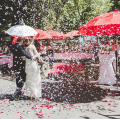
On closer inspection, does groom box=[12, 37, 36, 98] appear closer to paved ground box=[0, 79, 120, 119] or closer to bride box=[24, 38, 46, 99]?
bride box=[24, 38, 46, 99]

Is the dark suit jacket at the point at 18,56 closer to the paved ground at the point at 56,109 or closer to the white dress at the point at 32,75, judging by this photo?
the white dress at the point at 32,75

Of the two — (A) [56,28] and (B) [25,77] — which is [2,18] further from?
(B) [25,77]

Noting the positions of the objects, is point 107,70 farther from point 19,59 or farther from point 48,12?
point 48,12

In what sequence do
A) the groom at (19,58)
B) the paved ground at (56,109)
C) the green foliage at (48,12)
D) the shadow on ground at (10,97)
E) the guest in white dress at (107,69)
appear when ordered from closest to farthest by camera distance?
the paved ground at (56,109), the groom at (19,58), the shadow on ground at (10,97), the guest in white dress at (107,69), the green foliage at (48,12)

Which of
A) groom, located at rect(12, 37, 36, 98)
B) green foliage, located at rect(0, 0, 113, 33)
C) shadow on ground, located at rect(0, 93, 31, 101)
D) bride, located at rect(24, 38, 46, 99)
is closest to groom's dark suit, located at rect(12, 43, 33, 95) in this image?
groom, located at rect(12, 37, 36, 98)

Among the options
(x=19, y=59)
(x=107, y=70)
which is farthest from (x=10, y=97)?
(x=107, y=70)

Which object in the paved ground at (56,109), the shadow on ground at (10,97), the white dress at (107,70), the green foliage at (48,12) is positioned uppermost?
the green foliage at (48,12)

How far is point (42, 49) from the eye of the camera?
10234 mm

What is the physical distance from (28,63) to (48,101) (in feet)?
4.06

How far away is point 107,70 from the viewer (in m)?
6.78

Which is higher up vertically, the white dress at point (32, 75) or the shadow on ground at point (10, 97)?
the white dress at point (32, 75)

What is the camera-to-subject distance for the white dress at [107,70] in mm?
6668

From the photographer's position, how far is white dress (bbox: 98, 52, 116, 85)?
6668 mm

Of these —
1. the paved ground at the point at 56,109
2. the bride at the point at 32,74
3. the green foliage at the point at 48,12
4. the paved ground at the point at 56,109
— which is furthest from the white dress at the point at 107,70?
the green foliage at the point at 48,12
